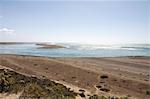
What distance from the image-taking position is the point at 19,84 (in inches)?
482

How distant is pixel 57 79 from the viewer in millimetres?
16453

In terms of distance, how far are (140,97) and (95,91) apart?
105 inches

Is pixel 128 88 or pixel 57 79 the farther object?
pixel 57 79

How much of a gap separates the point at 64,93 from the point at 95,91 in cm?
264

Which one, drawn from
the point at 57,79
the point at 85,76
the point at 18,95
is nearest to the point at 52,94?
the point at 18,95

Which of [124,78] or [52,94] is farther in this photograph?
[124,78]

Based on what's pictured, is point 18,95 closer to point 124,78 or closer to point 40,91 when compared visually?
point 40,91

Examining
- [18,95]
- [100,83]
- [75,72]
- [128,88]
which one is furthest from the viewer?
[75,72]

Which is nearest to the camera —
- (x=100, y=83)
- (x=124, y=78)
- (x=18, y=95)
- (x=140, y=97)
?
(x=18, y=95)

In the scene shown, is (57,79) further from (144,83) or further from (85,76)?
(144,83)

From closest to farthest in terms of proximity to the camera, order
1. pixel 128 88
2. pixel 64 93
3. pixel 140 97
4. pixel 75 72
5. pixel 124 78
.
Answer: pixel 64 93
pixel 140 97
pixel 128 88
pixel 124 78
pixel 75 72

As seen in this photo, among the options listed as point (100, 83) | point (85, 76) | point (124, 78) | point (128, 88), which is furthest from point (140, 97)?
point (85, 76)

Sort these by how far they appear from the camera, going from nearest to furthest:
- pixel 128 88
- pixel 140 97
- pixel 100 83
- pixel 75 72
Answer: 1. pixel 140 97
2. pixel 128 88
3. pixel 100 83
4. pixel 75 72

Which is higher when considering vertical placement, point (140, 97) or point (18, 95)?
point (18, 95)
